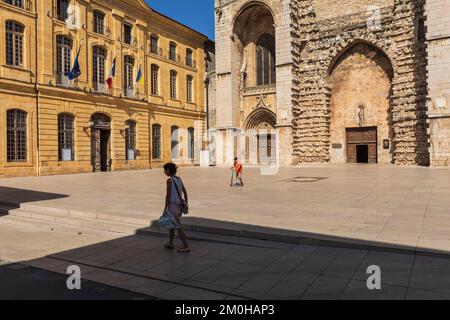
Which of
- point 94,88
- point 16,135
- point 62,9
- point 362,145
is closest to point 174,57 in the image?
point 94,88

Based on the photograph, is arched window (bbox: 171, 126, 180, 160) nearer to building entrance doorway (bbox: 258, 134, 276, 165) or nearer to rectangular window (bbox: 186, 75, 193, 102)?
rectangular window (bbox: 186, 75, 193, 102)

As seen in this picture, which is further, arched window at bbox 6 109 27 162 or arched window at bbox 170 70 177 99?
arched window at bbox 170 70 177 99

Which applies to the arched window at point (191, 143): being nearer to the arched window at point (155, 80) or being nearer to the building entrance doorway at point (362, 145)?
the arched window at point (155, 80)

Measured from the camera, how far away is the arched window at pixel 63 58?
958 inches

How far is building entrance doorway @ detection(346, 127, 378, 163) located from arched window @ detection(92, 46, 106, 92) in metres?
19.9

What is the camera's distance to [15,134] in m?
21.8

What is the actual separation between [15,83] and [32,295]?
68.3 ft

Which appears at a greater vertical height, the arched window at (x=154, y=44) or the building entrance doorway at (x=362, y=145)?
the arched window at (x=154, y=44)

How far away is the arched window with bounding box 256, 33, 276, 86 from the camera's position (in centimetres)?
3359

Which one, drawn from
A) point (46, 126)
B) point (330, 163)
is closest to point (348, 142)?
point (330, 163)

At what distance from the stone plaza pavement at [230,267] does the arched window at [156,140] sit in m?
24.9

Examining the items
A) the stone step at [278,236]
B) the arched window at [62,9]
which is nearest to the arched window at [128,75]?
the arched window at [62,9]

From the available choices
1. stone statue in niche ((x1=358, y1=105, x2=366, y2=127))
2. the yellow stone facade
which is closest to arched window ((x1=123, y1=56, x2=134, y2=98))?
the yellow stone facade
